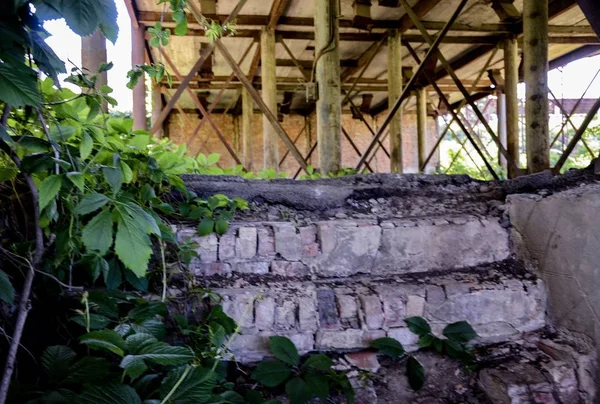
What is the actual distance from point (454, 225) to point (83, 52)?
2.50m

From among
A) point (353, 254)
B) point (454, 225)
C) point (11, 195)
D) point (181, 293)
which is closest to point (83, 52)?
point (11, 195)

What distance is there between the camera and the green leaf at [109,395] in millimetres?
1080

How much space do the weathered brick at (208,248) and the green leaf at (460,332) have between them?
1.05m

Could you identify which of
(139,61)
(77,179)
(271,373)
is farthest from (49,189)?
(139,61)

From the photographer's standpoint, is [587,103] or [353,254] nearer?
[353,254]

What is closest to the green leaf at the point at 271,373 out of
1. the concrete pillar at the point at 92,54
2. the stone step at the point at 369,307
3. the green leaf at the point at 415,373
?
the stone step at the point at 369,307

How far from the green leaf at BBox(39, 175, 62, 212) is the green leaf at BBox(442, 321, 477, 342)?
1.56 metres

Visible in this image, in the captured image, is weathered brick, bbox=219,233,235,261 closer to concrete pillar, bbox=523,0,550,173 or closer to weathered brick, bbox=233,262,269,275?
weathered brick, bbox=233,262,269,275

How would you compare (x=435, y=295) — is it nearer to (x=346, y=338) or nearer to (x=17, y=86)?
(x=346, y=338)

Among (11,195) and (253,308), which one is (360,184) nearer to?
(253,308)

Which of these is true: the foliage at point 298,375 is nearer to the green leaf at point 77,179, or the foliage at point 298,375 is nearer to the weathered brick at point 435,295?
the weathered brick at point 435,295

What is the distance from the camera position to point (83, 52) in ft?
9.46

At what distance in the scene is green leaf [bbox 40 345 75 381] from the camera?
4.02 ft

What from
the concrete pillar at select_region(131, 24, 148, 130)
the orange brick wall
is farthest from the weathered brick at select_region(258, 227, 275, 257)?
the orange brick wall
